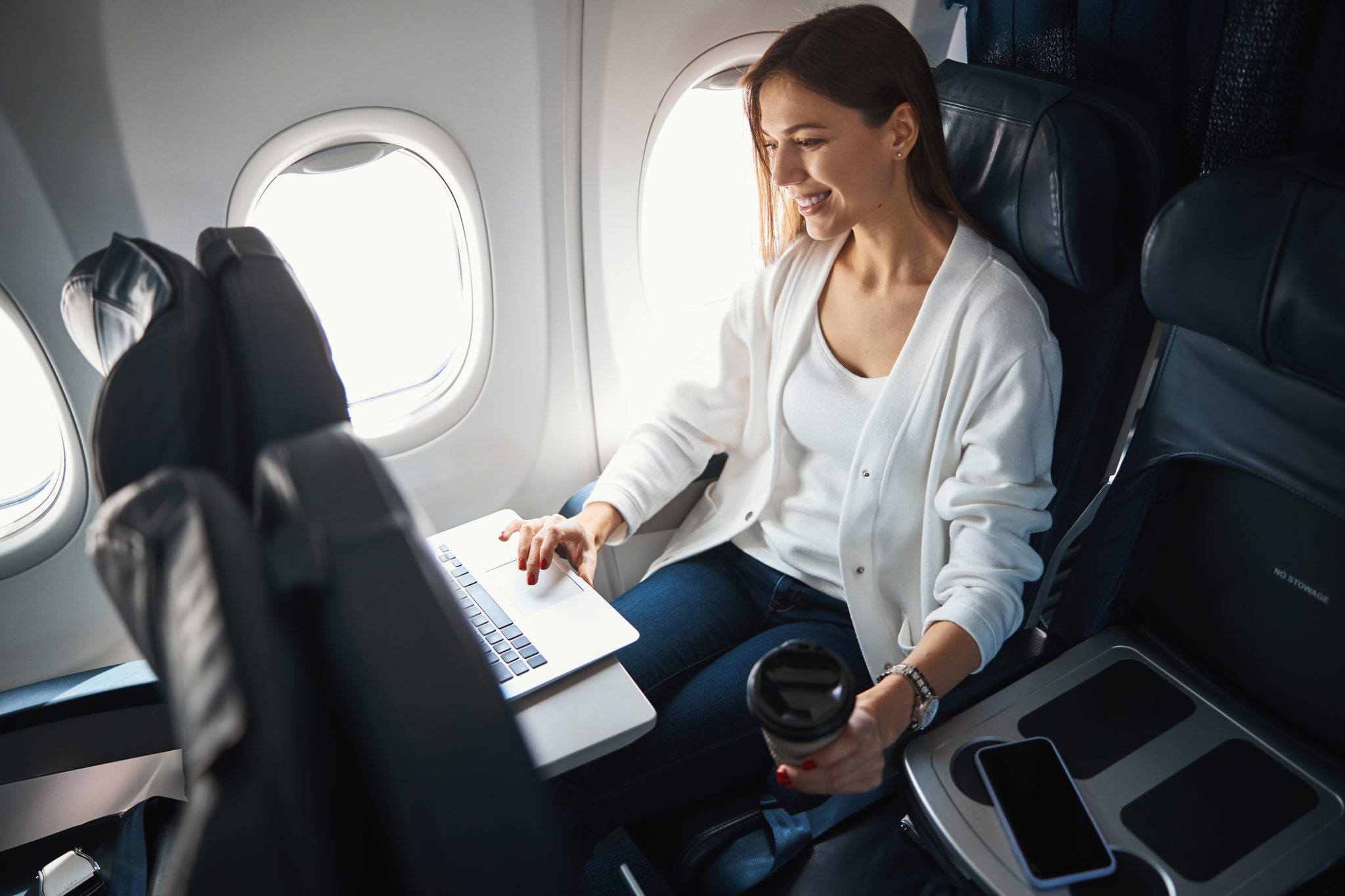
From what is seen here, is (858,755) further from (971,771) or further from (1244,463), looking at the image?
(1244,463)

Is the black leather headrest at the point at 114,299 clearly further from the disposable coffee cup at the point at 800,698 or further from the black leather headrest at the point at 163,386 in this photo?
the disposable coffee cup at the point at 800,698

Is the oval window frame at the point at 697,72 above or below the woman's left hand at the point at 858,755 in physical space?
above

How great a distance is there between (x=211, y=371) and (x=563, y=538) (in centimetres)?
79

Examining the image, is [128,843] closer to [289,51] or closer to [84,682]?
[84,682]

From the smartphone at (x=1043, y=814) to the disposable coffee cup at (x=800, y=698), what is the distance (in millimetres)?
389

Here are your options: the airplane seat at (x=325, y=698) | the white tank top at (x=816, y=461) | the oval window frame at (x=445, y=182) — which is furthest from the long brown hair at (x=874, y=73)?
the airplane seat at (x=325, y=698)

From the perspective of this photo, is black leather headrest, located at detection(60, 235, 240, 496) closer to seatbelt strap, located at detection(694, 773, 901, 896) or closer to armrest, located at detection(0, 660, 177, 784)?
armrest, located at detection(0, 660, 177, 784)

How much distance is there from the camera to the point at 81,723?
4.21ft

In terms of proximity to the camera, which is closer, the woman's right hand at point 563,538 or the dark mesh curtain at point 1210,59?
the dark mesh curtain at point 1210,59

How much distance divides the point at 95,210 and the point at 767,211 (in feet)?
4.36

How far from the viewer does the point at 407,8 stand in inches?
65.3

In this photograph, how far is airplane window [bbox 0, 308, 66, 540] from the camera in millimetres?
1682

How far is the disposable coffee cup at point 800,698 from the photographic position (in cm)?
88

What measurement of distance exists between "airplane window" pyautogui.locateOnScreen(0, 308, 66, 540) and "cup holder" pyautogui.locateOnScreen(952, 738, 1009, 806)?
1803mm
